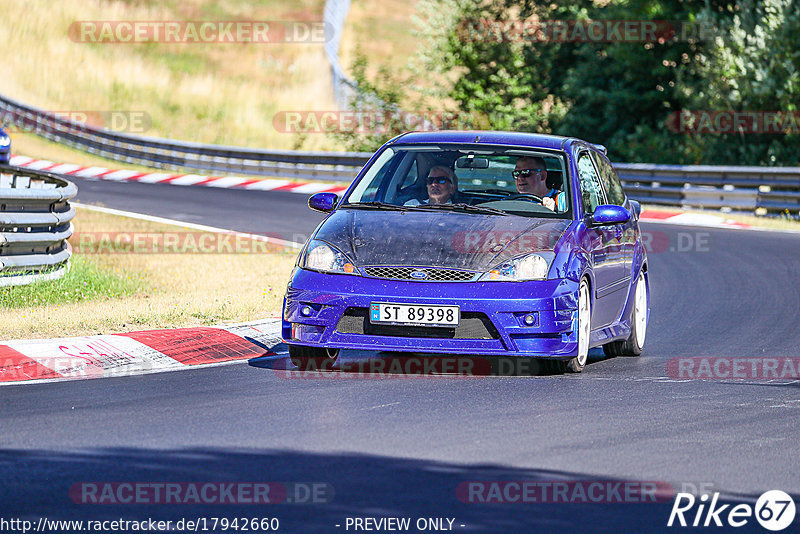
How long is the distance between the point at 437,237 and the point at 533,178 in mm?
1274

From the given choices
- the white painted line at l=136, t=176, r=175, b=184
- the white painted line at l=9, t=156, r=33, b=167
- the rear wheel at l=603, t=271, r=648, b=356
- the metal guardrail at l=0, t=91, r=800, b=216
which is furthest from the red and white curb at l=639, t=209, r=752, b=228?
the white painted line at l=9, t=156, r=33, b=167

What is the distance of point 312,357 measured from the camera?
30.0 feet

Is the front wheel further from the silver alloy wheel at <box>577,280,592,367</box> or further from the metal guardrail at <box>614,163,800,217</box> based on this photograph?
the metal guardrail at <box>614,163,800,217</box>

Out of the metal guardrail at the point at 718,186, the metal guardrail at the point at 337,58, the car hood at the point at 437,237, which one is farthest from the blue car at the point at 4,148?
the metal guardrail at the point at 337,58

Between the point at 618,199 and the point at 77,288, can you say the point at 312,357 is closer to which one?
the point at 618,199

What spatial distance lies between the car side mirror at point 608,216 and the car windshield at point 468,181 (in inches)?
7.9

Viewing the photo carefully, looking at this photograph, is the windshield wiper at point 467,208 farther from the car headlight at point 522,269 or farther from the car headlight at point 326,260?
the car headlight at point 326,260

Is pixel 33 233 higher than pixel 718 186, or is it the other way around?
pixel 33 233

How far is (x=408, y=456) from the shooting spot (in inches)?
253

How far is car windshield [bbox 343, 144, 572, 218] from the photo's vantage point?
9.72 m

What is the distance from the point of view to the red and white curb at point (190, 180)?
32125 millimetres

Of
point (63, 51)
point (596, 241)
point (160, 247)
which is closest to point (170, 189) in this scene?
point (160, 247)

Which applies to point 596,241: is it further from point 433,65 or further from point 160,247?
point 433,65

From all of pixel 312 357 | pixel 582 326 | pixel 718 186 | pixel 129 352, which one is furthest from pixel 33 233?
pixel 718 186
